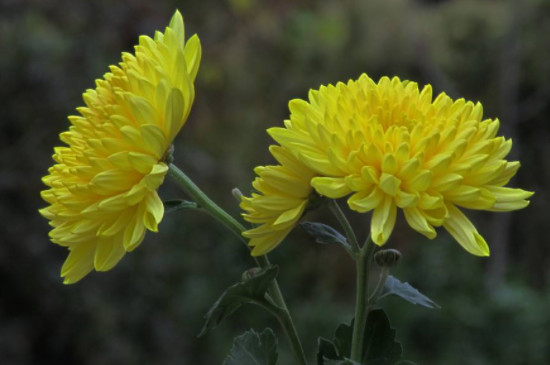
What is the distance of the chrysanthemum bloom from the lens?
2.13ft

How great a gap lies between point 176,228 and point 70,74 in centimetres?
89

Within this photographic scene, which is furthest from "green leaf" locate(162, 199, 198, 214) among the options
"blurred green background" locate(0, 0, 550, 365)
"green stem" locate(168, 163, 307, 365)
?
"blurred green background" locate(0, 0, 550, 365)

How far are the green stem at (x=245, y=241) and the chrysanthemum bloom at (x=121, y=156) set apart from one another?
4 centimetres

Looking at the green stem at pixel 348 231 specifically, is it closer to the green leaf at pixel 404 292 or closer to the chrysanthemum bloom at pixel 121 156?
the green leaf at pixel 404 292

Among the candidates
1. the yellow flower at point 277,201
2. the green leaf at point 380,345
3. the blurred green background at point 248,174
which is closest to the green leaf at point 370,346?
the green leaf at point 380,345

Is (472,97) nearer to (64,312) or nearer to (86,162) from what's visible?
(64,312)

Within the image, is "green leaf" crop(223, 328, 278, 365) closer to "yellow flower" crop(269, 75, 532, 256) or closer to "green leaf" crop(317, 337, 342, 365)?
"green leaf" crop(317, 337, 342, 365)

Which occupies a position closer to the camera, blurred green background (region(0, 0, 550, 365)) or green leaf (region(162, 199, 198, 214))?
green leaf (region(162, 199, 198, 214))

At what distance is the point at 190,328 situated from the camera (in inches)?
135

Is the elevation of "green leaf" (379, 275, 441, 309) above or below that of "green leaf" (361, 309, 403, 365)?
above

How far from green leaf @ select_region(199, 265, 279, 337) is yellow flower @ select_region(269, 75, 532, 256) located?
0.09 meters

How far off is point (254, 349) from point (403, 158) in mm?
219

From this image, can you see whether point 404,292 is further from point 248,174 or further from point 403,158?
point 248,174

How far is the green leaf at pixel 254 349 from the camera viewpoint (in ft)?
2.25
